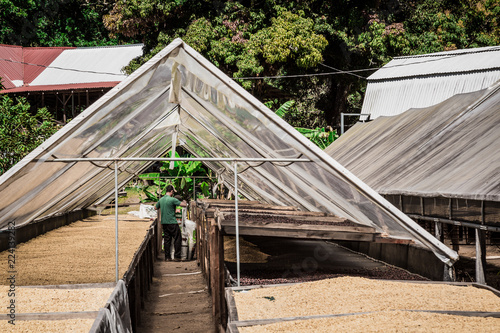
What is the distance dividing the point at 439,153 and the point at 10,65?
2440 cm

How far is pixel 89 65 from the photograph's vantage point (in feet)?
82.8

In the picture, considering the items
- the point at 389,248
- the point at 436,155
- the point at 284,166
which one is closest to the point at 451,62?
the point at 436,155

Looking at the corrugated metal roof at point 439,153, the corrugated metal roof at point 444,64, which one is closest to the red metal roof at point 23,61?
the corrugated metal roof at point 444,64

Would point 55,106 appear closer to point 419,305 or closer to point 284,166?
point 284,166

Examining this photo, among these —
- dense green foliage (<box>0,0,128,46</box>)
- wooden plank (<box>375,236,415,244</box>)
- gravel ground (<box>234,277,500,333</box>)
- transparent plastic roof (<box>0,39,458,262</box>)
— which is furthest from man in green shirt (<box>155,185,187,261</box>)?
dense green foliage (<box>0,0,128,46</box>)

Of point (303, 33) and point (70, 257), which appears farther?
point (303, 33)

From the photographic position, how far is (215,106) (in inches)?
211

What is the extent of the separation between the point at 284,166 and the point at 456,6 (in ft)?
56.2

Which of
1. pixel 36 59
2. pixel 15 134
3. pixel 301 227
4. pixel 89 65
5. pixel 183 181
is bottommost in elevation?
pixel 301 227

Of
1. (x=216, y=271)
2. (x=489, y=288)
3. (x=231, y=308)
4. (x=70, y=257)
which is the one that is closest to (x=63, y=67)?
(x=70, y=257)

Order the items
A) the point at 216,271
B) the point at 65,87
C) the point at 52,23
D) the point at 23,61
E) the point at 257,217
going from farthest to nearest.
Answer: the point at 52,23 < the point at 23,61 < the point at 65,87 < the point at 257,217 < the point at 216,271

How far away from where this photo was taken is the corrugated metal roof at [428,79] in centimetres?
1191

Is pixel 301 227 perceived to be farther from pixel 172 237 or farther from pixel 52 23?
pixel 52 23

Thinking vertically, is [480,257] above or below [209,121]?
below
